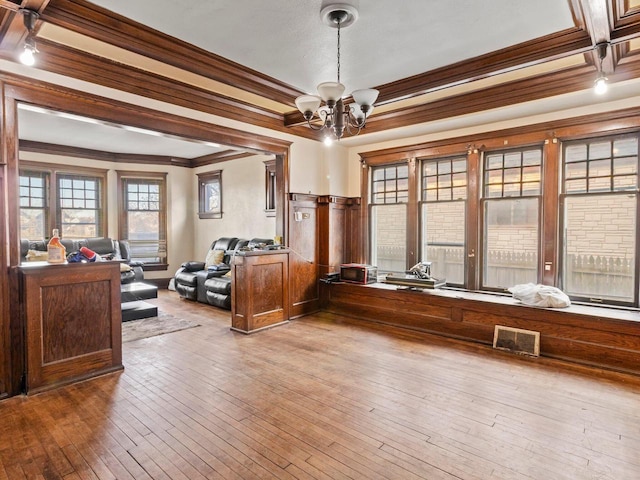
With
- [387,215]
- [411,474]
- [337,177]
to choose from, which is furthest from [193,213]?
[411,474]

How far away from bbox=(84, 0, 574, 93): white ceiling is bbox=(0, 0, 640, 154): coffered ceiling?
0.4 inches

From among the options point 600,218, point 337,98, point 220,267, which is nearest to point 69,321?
point 337,98

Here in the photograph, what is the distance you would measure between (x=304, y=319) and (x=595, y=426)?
3729mm

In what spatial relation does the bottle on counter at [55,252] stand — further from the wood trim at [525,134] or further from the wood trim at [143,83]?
the wood trim at [525,134]

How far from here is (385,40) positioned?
3.17m

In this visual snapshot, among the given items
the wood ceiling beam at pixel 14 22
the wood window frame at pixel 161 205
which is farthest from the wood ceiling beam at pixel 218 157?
the wood ceiling beam at pixel 14 22

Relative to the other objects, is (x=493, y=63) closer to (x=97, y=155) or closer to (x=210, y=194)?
(x=210, y=194)

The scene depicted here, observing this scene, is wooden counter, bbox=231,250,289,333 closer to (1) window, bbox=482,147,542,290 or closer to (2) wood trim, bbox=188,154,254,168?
(1) window, bbox=482,147,542,290

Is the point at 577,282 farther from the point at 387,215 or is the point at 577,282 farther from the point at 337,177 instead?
the point at 337,177

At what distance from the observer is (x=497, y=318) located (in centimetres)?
439

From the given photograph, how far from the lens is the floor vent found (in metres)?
4.08

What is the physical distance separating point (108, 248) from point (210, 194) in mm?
2413

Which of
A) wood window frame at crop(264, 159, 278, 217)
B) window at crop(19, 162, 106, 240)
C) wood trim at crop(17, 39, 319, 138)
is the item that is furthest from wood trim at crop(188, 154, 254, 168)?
wood trim at crop(17, 39, 319, 138)

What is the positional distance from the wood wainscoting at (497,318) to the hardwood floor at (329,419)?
240 mm
